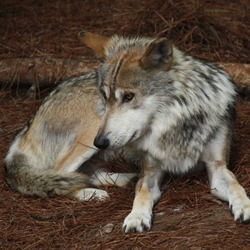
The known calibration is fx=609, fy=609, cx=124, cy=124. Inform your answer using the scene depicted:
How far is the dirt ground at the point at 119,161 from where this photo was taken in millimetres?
4031

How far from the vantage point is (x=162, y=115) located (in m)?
4.38

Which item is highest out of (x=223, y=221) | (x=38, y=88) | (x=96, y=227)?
(x=223, y=221)

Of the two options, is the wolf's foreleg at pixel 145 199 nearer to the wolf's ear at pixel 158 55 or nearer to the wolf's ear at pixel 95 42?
the wolf's ear at pixel 158 55

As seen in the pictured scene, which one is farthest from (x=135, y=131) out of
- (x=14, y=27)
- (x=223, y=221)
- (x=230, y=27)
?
(x=14, y=27)

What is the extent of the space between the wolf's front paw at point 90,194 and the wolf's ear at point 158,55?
106 cm

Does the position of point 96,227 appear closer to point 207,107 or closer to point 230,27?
point 207,107

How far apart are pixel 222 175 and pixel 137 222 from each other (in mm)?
832

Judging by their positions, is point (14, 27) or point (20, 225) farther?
point (14, 27)

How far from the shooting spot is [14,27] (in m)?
8.09

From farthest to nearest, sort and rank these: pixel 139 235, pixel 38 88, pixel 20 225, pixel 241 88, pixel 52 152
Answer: pixel 38 88 < pixel 241 88 < pixel 52 152 < pixel 20 225 < pixel 139 235

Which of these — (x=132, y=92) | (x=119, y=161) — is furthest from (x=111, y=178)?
(x=132, y=92)

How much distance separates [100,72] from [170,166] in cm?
90

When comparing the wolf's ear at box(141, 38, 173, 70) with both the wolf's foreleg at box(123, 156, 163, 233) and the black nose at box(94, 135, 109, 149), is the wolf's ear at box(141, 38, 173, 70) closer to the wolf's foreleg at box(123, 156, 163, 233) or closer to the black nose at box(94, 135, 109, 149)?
the black nose at box(94, 135, 109, 149)

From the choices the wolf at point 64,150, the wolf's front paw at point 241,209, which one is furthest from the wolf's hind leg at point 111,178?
the wolf's front paw at point 241,209
